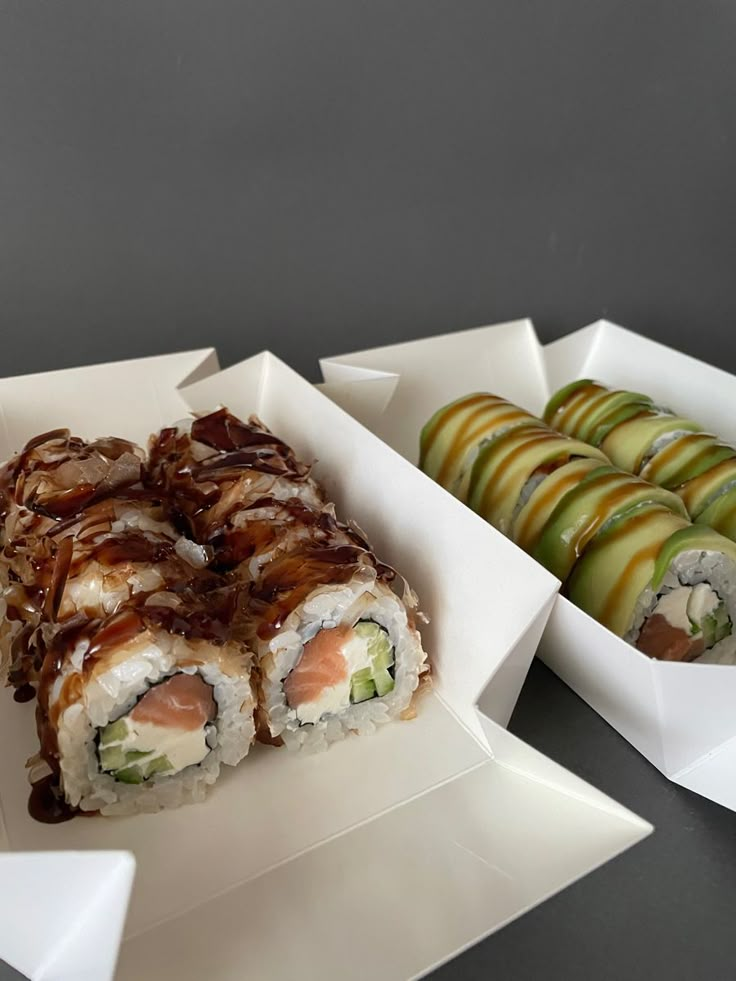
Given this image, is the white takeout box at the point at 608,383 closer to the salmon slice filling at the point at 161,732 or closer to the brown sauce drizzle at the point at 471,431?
the brown sauce drizzle at the point at 471,431

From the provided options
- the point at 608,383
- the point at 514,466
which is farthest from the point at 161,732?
the point at 608,383

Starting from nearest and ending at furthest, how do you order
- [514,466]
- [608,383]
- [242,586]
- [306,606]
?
1. [306,606]
2. [242,586]
3. [514,466]
4. [608,383]

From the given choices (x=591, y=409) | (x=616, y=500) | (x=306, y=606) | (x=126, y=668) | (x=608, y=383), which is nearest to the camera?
(x=126, y=668)

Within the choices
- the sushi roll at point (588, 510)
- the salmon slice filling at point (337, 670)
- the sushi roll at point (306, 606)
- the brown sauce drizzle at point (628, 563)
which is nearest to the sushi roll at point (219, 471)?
the sushi roll at point (306, 606)

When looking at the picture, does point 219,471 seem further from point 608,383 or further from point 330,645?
point 608,383

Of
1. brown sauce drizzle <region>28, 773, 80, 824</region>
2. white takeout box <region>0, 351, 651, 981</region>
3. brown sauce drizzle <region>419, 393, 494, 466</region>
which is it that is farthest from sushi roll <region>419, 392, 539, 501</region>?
brown sauce drizzle <region>28, 773, 80, 824</region>

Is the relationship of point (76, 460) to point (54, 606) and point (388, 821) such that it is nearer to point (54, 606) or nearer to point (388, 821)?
point (54, 606)

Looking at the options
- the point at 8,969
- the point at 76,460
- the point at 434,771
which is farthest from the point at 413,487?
the point at 8,969
